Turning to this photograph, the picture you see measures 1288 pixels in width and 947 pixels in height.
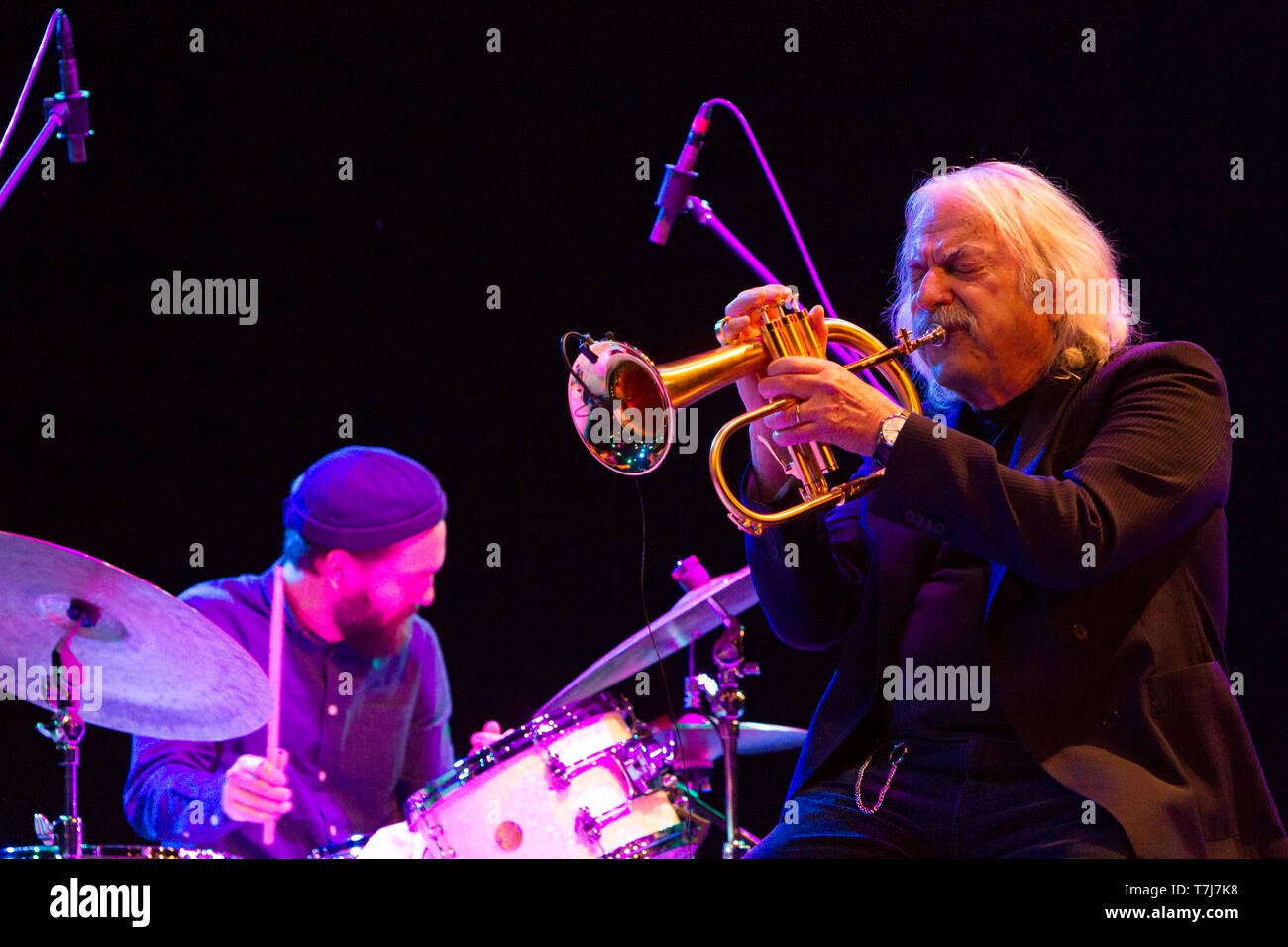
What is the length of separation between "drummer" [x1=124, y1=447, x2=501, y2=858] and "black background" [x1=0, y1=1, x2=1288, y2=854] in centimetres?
21

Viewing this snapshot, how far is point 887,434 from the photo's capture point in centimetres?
218

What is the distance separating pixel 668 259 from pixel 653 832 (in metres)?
1.81

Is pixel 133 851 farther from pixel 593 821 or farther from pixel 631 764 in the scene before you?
pixel 631 764

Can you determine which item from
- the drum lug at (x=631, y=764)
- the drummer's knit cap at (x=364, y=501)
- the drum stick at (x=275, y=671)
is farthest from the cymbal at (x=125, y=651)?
the drummer's knit cap at (x=364, y=501)

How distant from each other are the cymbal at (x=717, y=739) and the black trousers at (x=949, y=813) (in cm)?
115

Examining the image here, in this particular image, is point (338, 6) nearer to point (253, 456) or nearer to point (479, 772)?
point (253, 456)

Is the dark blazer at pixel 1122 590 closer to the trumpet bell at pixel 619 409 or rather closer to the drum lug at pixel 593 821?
the trumpet bell at pixel 619 409

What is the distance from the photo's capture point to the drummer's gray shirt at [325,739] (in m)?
3.39

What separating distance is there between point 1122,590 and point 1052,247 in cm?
81

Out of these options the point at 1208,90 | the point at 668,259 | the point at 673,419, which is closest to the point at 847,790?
the point at 673,419

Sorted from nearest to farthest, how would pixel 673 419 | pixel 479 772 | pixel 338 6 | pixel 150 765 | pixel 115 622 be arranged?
pixel 673 419
pixel 115 622
pixel 479 772
pixel 150 765
pixel 338 6

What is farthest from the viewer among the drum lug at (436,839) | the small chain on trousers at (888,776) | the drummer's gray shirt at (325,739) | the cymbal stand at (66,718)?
the drummer's gray shirt at (325,739)

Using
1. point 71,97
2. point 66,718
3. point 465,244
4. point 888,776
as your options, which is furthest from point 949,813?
point 71,97

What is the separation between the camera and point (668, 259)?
157 inches
